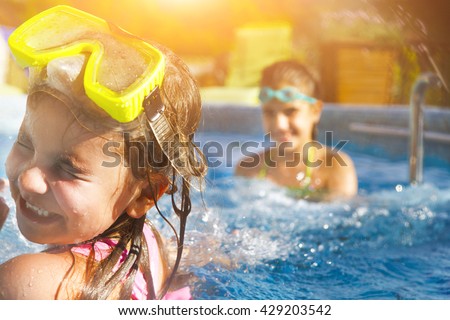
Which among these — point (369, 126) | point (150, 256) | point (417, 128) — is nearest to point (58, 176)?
point (150, 256)

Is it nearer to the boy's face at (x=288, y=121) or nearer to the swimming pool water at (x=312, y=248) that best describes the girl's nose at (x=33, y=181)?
the swimming pool water at (x=312, y=248)

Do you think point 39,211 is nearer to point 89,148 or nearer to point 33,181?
point 33,181

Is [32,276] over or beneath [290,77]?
over

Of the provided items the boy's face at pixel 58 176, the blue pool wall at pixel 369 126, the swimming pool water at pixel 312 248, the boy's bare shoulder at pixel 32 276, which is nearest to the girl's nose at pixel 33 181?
the boy's face at pixel 58 176

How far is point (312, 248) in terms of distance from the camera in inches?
97.1

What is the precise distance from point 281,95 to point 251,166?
20.7 inches

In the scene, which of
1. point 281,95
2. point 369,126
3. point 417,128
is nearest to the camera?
point 417,128

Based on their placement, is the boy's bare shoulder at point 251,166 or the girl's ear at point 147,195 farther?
the boy's bare shoulder at point 251,166

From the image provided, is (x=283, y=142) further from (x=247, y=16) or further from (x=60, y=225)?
(x=247, y=16)

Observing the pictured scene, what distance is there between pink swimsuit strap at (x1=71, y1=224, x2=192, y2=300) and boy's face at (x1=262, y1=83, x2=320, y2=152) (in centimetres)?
226

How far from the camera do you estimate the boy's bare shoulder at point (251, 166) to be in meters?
4.22

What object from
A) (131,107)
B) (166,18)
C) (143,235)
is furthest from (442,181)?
(166,18)

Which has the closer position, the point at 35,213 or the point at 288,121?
the point at 35,213
